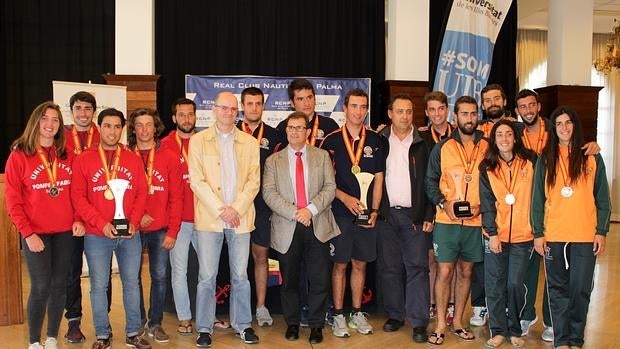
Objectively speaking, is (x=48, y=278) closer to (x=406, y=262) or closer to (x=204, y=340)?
(x=204, y=340)

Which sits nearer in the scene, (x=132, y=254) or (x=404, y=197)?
(x=132, y=254)

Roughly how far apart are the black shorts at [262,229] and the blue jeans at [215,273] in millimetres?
270

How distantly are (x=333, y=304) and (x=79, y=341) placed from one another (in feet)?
5.52

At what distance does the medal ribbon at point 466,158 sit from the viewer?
3.84m

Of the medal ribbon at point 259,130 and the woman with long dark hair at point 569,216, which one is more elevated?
the medal ribbon at point 259,130

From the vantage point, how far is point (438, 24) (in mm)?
8633

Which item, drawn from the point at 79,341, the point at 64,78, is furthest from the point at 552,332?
the point at 64,78

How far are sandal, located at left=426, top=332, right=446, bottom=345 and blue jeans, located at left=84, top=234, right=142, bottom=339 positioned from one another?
185 centimetres

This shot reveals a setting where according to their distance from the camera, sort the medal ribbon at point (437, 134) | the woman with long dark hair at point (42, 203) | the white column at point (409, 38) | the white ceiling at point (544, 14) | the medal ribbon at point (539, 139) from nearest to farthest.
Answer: the woman with long dark hair at point (42, 203) → the medal ribbon at point (539, 139) → the medal ribbon at point (437, 134) → the white column at point (409, 38) → the white ceiling at point (544, 14)

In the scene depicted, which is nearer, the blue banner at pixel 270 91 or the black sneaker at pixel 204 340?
the black sneaker at pixel 204 340

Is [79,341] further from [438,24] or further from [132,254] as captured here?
[438,24]

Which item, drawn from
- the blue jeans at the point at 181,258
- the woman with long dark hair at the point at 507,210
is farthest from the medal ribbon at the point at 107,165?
the woman with long dark hair at the point at 507,210

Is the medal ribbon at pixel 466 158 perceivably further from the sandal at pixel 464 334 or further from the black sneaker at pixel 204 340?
the black sneaker at pixel 204 340

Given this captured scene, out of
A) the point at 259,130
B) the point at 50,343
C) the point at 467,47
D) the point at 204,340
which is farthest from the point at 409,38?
the point at 50,343
